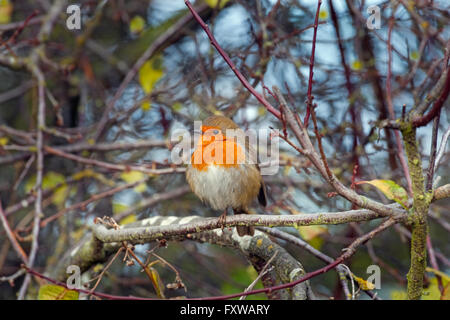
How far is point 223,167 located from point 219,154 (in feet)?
0.28

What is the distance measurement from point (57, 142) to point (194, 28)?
73.7 inches

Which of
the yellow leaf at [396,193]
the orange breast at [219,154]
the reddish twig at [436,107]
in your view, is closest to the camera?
the reddish twig at [436,107]

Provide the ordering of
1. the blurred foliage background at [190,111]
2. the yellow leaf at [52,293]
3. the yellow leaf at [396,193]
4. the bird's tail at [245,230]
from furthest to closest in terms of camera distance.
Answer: the blurred foliage background at [190,111], the bird's tail at [245,230], the yellow leaf at [52,293], the yellow leaf at [396,193]

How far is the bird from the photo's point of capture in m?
2.90

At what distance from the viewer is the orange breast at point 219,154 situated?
114 inches

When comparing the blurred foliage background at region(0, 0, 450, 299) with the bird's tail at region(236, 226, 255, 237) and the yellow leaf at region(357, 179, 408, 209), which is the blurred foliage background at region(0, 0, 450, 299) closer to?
the bird's tail at region(236, 226, 255, 237)

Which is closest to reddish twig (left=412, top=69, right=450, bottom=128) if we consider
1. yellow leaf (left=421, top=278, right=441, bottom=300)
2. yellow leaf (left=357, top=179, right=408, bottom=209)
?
yellow leaf (left=357, top=179, right=408, bottom=209)

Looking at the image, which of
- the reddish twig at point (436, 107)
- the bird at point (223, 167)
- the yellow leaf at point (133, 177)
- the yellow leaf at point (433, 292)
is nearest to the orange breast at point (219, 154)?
the bird at point (223, 167)

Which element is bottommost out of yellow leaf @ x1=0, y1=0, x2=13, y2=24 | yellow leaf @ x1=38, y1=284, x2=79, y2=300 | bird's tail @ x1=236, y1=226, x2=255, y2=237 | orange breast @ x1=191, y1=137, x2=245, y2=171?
yellow leaf @ x1=38, y1=284, x2=79, y2=300

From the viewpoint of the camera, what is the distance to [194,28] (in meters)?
4.75

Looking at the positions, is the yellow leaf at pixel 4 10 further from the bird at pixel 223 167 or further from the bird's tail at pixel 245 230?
the bird's tail at pixel 245 230
